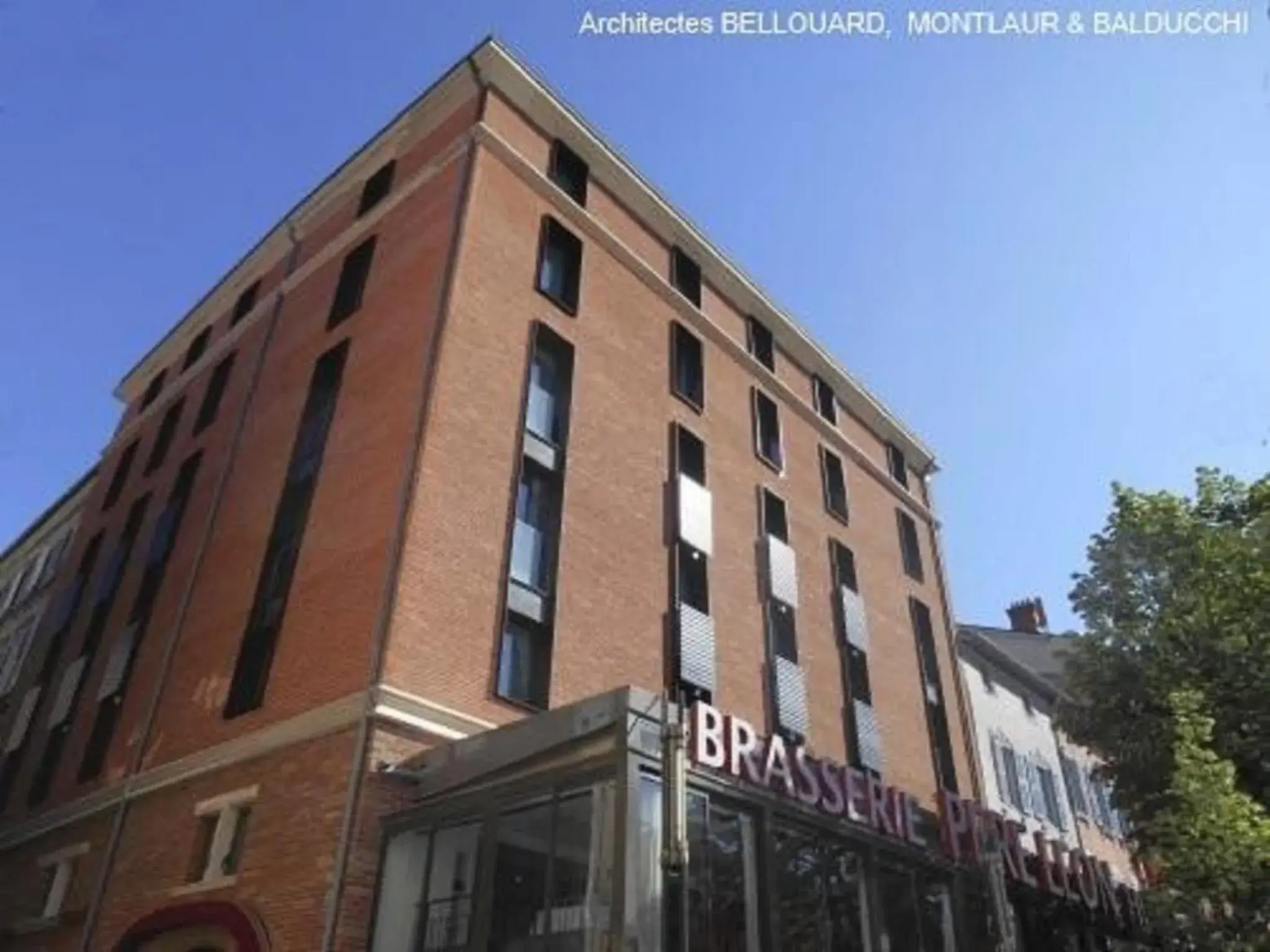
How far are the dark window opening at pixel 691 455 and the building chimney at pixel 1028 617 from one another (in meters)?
22.0

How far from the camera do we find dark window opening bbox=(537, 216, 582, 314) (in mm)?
19500

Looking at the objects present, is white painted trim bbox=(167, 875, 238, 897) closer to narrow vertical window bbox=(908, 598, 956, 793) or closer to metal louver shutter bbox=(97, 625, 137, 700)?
metal louver shutter bbox=(97, 625, 137, 700)

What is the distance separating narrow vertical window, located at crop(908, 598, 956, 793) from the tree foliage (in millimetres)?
5843

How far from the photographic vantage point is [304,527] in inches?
655

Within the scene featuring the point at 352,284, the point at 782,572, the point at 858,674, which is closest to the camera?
the point at 352,284

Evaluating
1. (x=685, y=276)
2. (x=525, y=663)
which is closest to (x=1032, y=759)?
(x=685, y=276)

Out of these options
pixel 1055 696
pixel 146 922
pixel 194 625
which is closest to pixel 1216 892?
pixel 146 922

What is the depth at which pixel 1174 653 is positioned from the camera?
1741 centimetres

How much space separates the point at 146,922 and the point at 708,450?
13.4 meters

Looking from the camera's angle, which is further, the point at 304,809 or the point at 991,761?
the point at 991,761

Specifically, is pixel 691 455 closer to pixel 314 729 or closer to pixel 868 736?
pixel 868 736

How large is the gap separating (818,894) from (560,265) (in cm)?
1315

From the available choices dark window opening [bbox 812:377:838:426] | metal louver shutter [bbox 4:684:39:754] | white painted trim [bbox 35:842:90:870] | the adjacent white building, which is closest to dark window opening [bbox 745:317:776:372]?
dark window opening [bbox 812:377:838:426]

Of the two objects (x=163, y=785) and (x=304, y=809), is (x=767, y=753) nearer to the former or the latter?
(x=304, y=809)
